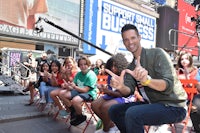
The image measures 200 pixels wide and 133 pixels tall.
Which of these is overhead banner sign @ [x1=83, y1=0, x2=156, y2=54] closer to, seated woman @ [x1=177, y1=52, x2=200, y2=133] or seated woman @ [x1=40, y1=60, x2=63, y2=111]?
seated woman @ [x1=40, y1=60, x2=63, y2=111]

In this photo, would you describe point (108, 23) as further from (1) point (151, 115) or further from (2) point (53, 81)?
(1) point (151, 115)

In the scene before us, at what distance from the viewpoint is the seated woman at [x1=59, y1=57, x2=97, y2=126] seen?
412cm

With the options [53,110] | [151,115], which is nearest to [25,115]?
[53,110]

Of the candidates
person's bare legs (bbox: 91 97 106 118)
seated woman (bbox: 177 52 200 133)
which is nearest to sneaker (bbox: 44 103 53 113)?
person's bare legs (bbox: 91 97 106 118)

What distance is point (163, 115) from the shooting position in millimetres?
2359

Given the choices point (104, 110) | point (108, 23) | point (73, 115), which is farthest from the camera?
point (108, 23)

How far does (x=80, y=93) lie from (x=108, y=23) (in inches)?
872

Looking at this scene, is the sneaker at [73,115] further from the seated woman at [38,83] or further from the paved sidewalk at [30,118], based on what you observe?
the seated woman at [38,83]

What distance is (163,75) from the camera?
234 centimetres

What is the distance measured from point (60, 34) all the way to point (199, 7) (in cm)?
1636

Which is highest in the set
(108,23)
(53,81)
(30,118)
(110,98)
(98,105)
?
(108,23)

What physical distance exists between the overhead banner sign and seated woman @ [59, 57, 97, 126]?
15.4 metres

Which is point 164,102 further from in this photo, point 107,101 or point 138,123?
point 107,101

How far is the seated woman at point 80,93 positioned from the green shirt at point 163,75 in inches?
70.1
